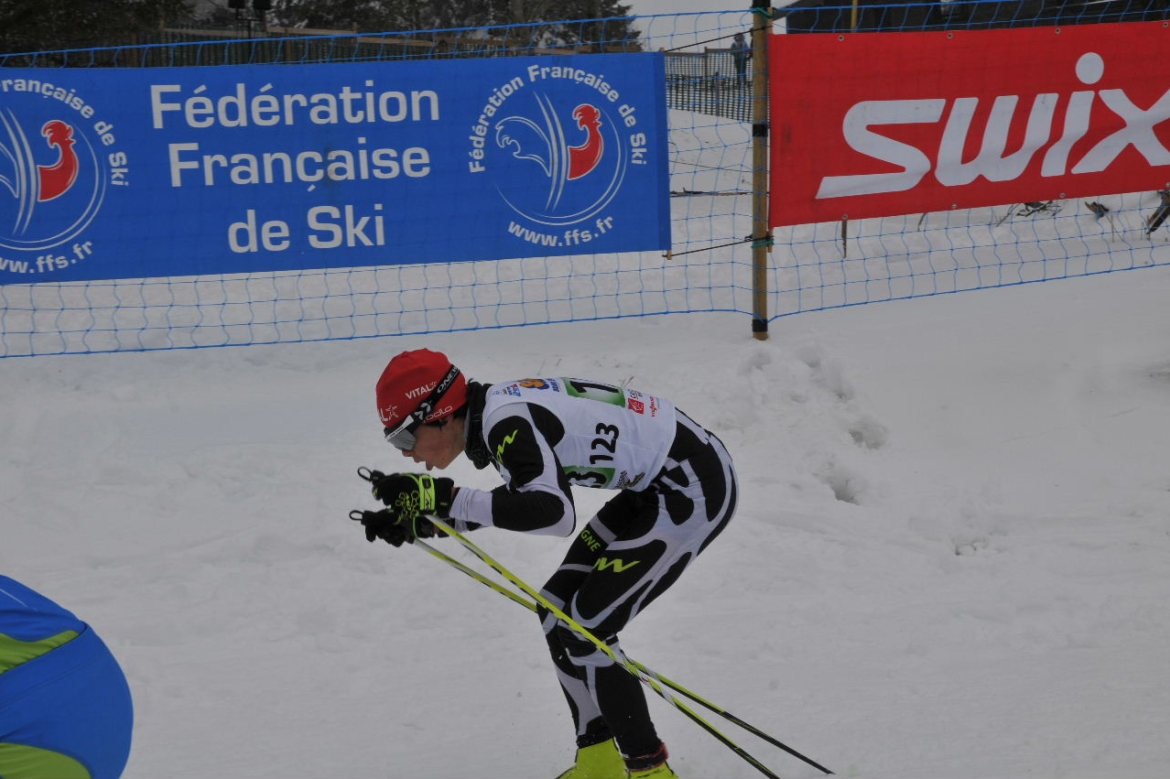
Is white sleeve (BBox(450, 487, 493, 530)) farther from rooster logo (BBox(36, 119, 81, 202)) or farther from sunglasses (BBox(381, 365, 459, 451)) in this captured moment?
rooster logo (BBox(36, 119, 81, 202))

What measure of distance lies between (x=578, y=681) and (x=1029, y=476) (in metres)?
3.57

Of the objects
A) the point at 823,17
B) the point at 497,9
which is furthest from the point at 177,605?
the point at 497,9

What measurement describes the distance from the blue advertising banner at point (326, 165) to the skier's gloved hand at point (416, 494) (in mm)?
3919

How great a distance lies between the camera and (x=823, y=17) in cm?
1973

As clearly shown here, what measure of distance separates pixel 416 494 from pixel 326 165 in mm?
4126

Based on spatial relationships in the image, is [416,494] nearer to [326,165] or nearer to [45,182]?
[326,165]

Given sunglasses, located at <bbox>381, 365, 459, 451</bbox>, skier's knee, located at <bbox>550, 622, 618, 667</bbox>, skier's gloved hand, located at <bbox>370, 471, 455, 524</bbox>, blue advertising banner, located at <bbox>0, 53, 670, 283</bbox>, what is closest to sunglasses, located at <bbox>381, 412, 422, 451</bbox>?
sunglasses, located at <bbox>381, 365, 459, 451</bbox>

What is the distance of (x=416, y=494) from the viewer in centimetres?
318

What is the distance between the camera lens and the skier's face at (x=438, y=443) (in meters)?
3.29

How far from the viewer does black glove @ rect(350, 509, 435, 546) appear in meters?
3.23

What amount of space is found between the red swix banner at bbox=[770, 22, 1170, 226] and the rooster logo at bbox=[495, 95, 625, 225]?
1062 mm

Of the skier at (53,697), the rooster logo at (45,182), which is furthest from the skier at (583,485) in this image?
the rooster logo at (45,182)

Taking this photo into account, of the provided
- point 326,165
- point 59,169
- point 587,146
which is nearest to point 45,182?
point 59,169

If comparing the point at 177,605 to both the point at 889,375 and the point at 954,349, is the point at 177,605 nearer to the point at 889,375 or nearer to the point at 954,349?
the point at 889,375
